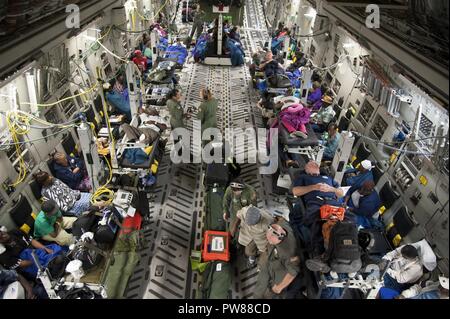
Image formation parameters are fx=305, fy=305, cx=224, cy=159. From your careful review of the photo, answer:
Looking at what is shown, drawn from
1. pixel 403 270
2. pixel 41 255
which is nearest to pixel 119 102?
pixel 41 255

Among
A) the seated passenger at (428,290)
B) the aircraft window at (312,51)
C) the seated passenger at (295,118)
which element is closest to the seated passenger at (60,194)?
the seated passenger at (295,118)

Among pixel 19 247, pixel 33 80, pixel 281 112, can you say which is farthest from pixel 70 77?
pixel 281 112

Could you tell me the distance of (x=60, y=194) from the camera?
504cm

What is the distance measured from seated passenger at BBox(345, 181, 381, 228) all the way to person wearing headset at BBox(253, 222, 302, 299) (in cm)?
209

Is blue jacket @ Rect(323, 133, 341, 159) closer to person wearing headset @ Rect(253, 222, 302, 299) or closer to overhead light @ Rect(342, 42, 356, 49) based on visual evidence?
overhead light @ Rect(342, 42, 356, 49)

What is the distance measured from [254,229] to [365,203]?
2.32 m

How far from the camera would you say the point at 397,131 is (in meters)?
5.91

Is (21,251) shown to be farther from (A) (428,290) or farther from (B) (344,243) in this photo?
(A) (428,290)

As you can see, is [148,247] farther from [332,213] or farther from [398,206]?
[398,206]

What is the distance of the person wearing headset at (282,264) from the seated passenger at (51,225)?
10.1ft

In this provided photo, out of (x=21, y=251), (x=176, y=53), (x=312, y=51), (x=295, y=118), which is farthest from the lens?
(x=312, y=51)

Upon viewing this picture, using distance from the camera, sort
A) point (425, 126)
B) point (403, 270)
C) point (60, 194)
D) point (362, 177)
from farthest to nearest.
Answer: point (362, 177) < point (425, 126) < point (60, 194) < point (403, 270)

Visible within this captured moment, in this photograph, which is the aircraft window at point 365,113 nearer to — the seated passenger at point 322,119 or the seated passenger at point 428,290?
the seated passenger at point 322,119

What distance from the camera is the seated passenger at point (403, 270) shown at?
4016 mm
